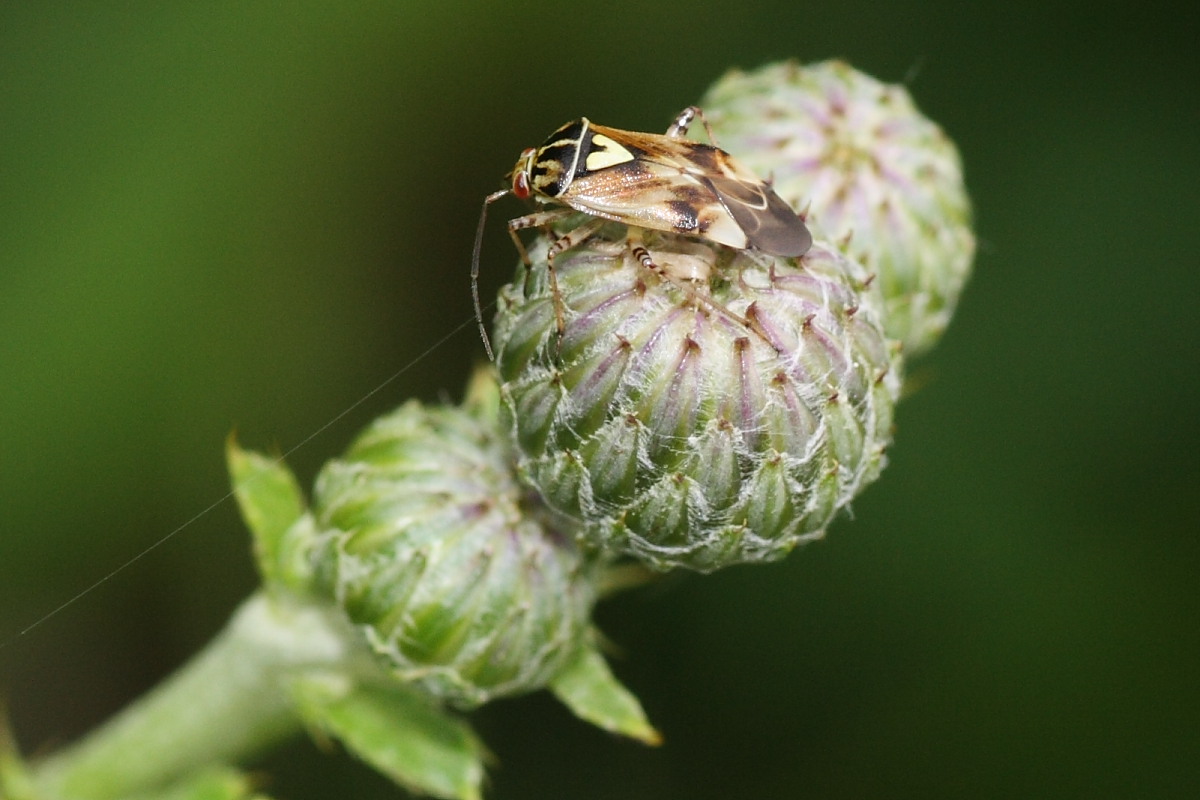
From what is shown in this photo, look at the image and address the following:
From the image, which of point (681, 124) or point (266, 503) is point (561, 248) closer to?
point (681, 124)

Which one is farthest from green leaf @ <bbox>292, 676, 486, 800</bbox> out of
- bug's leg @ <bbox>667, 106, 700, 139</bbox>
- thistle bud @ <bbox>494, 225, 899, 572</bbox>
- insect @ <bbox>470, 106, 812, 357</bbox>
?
bug's leg @ <bbox>667, 106, 700, 139</bbox>

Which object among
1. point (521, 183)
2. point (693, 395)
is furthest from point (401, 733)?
point (521, 183)

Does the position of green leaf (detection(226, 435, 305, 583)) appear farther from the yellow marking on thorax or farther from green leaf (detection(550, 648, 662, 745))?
the yellow marking on thorax

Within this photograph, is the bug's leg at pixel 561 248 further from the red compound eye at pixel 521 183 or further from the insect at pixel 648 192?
the red compound eye at pixel 521 183

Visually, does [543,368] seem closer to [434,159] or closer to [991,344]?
[434,159]

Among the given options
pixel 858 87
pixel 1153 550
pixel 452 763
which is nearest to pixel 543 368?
pixel 452 763

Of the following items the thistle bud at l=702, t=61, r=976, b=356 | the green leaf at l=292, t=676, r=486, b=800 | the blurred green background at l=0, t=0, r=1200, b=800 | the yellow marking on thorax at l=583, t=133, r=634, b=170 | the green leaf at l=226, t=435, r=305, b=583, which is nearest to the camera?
the yellow marking on thorax at l=583, t=133, r=634, b=170

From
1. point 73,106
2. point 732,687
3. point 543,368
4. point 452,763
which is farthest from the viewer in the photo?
point 732,687
